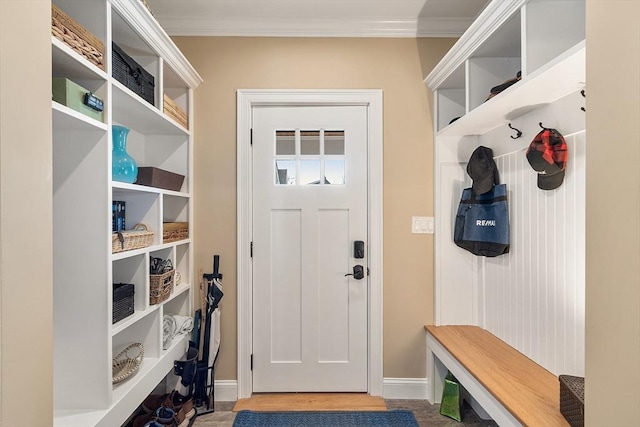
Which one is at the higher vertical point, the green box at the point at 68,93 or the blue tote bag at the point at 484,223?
the green box at the point at 68,93

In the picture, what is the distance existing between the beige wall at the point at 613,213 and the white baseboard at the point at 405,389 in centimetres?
195

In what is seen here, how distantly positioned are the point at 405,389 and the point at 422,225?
115 centimetres

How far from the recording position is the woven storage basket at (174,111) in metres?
1.95

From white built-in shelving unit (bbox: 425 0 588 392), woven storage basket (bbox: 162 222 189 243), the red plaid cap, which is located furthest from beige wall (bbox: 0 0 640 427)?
woven storage basket (bbox: 162 222 189 243)

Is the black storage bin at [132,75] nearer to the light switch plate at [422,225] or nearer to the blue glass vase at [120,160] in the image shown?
the blue glass vase at [120,160]

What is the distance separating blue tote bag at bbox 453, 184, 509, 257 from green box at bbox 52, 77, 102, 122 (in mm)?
2085

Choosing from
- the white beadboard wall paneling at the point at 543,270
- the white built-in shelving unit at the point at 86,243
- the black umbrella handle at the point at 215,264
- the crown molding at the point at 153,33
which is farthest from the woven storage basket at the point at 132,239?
the white beadboard wall paneling at the point at 543,270

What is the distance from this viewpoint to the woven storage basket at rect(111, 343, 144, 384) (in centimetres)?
155

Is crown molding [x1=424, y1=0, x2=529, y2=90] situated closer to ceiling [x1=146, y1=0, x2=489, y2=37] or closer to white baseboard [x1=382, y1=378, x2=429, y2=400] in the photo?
ceiling [x1=146, y1=0, x2=489, y2=37]

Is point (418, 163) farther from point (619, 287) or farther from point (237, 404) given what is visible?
point (237, 404)

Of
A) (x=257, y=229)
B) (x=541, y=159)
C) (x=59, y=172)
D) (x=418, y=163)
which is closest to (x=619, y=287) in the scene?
(x=541, y=159)

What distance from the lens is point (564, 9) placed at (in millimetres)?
1321

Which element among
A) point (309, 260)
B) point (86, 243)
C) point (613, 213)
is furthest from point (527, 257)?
point (86, 243)

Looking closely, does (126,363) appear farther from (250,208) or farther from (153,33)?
(153,33)
